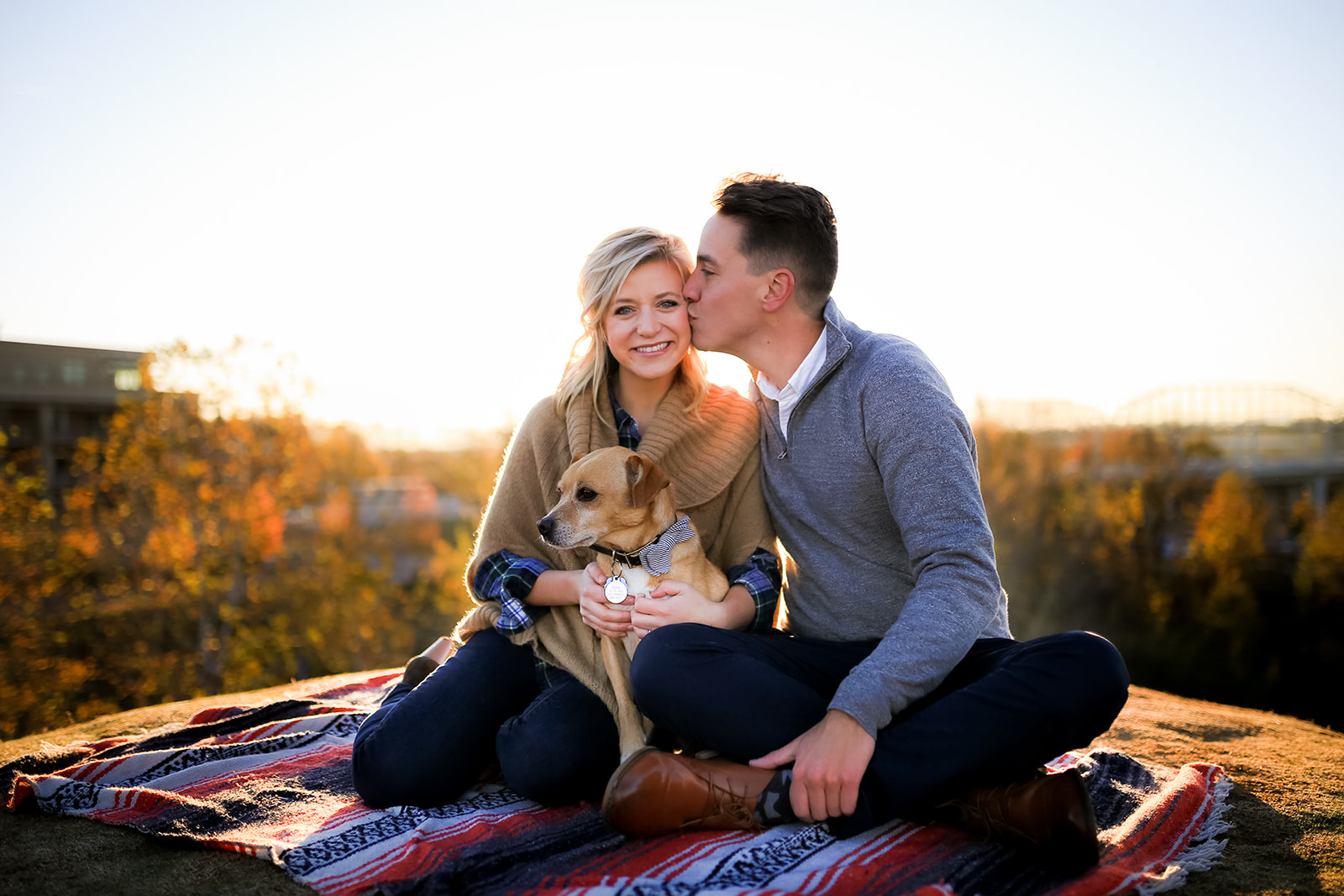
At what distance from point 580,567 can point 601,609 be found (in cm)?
55

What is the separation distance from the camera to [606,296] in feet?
10.6

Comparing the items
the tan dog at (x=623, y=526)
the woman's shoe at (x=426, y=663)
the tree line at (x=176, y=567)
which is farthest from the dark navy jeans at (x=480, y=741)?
the tree line at (x=176, y=567)

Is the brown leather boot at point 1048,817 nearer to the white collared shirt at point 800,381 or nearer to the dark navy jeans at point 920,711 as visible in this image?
the dark navy jeans at point 920,711

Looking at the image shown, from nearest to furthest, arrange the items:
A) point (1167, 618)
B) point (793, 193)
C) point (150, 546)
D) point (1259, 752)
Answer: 1. point (793, 193)
2. point (1259, 752)
3. point (150, 546)
4. point (1167, 618)

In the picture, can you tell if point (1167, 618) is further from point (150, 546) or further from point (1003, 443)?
point (150, 546)

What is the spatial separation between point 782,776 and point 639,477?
3.71ft

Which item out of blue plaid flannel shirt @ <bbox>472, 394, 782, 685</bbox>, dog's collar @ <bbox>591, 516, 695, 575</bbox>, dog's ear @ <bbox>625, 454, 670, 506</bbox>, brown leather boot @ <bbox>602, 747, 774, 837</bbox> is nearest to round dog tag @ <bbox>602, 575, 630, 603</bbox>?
dog's collar @ <bbox>591, 516, 695, 575</bbox>

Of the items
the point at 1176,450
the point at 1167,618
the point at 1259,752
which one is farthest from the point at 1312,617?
the point at 1259,752

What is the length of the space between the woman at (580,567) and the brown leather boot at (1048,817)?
102 centimetres

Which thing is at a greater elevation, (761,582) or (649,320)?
(649,320)

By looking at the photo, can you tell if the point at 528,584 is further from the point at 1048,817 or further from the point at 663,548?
the point at 1048,817

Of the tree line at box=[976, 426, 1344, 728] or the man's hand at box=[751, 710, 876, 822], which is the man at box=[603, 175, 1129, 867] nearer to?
the man's hand at box=[751, 710, 876, 822]

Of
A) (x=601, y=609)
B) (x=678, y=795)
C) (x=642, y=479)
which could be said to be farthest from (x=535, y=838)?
(x=642, y=479)

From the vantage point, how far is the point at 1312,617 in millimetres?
15188
